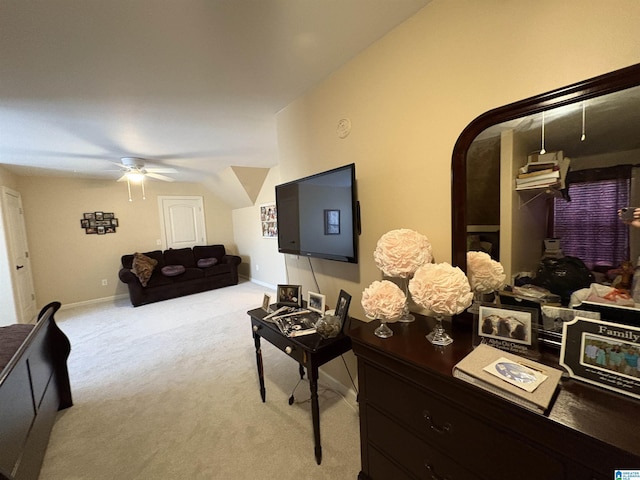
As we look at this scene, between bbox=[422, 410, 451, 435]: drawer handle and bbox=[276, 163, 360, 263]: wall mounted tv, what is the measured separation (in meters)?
0.87

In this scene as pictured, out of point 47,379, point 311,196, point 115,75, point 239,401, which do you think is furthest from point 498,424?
point 47,379

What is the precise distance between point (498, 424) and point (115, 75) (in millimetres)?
2638

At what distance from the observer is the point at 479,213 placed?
45.4 inches

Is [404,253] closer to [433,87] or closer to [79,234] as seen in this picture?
[433,87]

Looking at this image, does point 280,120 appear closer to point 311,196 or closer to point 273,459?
point 311,196

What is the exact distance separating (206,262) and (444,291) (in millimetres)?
5495

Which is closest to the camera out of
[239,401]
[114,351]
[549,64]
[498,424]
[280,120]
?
[498,424]

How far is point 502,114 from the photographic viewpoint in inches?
40.8

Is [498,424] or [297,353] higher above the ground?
[498,424]

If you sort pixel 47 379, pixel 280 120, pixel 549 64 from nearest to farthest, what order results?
pixel 549 64
pixel 47 379
pixel 280 120

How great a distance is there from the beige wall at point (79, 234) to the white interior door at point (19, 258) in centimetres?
22

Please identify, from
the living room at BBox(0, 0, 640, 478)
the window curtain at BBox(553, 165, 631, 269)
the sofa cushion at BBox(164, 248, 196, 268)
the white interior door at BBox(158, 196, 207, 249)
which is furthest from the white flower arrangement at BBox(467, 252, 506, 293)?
the white interior door at BBox(158, 196, 207, 249)

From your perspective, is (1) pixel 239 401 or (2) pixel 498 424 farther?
(1) pixel 239 401

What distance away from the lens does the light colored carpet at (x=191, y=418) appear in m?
1.53
